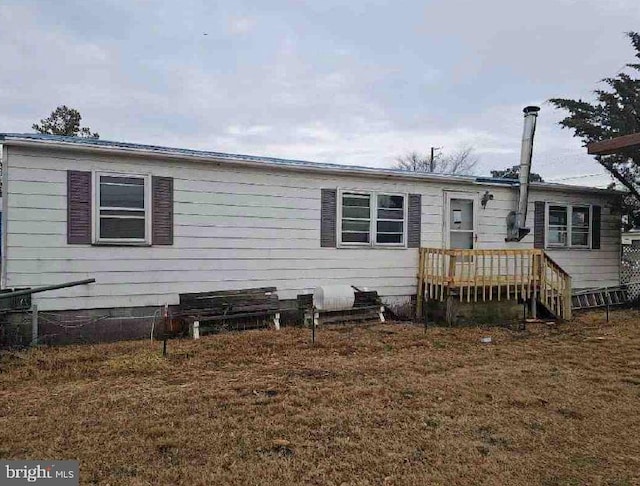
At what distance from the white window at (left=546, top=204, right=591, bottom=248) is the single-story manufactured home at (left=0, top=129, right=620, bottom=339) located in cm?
43

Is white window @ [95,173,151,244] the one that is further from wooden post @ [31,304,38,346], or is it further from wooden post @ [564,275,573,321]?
A: wooden post @ [564,275,573,321]

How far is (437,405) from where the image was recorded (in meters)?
4.15

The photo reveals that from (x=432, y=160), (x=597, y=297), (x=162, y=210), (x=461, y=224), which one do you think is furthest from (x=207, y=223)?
(x=432, y=160)

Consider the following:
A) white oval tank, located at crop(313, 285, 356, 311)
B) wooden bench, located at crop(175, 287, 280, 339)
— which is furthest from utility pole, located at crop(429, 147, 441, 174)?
wooden bench, located at crop(175, 287, 280, 339)

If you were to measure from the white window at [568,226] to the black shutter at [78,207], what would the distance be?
9791mm

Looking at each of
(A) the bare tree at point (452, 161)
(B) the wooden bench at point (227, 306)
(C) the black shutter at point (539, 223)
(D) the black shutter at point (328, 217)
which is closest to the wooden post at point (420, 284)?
(D) the black shutter at point (328, 217)

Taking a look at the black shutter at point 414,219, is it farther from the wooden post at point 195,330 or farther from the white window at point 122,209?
the white window at point 122,209

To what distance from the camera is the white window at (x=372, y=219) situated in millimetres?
8789

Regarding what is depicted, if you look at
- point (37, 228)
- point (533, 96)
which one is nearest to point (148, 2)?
point (37, 228)

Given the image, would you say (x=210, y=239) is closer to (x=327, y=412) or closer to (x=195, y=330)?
(x=195, y=330)

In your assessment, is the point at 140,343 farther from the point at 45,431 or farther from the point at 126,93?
the point at 126,93

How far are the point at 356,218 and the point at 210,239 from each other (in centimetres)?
287

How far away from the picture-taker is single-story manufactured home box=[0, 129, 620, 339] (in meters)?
6.56

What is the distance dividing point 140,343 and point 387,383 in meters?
3.94
